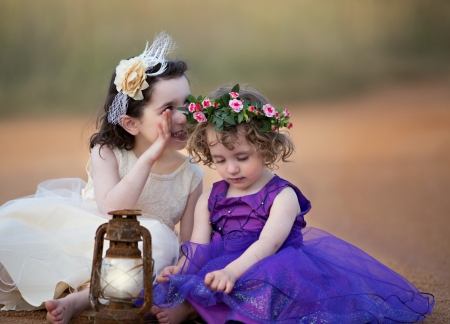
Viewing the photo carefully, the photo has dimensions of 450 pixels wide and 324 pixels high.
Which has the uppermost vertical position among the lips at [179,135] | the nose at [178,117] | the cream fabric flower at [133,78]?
the cream fabric flower at [133,78]

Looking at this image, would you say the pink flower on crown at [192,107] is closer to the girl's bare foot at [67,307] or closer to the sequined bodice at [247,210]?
the sequined bodice at [247,210]

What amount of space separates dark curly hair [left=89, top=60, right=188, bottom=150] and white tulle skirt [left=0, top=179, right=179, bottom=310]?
0.85ft

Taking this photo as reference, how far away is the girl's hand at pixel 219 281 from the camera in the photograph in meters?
1.65

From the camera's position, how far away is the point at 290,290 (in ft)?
5.60

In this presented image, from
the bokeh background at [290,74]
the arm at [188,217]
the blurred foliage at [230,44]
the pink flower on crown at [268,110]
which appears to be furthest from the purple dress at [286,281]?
the blurred foliage at [230,44]

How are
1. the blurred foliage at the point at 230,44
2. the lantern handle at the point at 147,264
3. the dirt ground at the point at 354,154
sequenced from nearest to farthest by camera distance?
the lantern handle at the point at 147,264 < the dirt ground at the point at 354,154 < the blurred foliage at the point at 230,44

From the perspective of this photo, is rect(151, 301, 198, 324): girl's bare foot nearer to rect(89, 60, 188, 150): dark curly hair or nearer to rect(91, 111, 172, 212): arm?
rect(91, 111, 172, 212): arm

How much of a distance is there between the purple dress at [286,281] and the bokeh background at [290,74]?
2695 mm

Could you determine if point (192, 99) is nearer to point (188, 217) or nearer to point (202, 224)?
point (202, 224)

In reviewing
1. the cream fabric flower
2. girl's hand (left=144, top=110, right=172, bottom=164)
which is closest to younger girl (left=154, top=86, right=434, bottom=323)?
girl's hand (left=144, top=110, right=172, bottom=164)

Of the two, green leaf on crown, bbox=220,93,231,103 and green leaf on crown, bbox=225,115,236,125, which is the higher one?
green leaf on crown, bbox=220,93,231,103

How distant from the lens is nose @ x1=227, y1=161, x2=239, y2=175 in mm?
1942

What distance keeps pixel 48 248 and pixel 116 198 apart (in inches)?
10.8

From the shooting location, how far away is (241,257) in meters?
1.78
